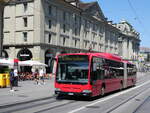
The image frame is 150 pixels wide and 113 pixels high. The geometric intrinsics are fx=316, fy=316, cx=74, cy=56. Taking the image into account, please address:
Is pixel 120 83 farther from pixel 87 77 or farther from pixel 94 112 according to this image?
pixel 94 112

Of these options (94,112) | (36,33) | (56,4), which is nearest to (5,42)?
(36,33)

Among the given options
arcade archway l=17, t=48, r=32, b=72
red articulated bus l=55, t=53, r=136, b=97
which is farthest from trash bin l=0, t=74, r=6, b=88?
arcade archway l=17, t=48, r=32, b=72

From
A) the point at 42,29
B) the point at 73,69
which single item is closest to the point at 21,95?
the point at 73,69

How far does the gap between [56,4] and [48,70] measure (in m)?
12.6

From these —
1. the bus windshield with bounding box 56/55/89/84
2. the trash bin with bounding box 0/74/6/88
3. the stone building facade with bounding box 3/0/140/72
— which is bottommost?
the trash bin with bounding box 0/74/6/88

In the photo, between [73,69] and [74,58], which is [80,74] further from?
[74,58]

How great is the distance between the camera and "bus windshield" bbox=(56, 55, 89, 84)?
17.6 m

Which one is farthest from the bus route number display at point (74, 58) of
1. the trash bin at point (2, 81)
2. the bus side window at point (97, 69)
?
the trash bin at point (2, 81)

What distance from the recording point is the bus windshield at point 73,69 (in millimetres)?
17641

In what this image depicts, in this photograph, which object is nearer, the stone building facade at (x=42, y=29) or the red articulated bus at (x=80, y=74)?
the red articulated bus at (x=80, y=74)

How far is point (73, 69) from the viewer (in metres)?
18.0

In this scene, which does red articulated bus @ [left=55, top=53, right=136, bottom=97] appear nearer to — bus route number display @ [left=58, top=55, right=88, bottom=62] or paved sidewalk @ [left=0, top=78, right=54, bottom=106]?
bus route number display @ [left=58, top=55, right=88, bottom=62]

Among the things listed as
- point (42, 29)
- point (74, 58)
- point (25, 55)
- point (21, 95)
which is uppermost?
point (42, 29)

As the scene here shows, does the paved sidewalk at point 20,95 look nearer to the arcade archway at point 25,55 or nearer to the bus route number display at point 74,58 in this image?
the bus route number display at point 74,58
